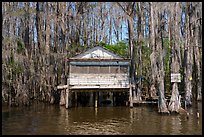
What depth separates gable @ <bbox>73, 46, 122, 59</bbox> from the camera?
25406 mm

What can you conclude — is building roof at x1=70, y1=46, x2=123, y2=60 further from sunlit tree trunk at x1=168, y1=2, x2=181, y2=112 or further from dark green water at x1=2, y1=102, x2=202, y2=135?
dark green water at x1=2, y1=102, x2=202, y2=135

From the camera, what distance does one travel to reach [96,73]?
82.6 feet

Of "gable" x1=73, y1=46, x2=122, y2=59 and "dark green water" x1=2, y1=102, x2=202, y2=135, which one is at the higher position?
"gable" x1=73, y1=46, x2=122, y2=59

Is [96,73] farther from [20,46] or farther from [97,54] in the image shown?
[20,46]

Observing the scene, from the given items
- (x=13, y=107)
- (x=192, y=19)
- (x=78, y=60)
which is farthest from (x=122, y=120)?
(x=192, y=19)

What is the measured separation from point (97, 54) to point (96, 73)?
157 cm

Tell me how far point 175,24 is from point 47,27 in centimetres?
1370

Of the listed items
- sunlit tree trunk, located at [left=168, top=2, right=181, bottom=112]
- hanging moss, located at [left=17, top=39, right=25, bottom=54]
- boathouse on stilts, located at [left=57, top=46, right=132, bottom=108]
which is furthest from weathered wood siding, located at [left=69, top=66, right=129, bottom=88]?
hanging moss, located at [left=17, top=39, right=25, bottom=54]

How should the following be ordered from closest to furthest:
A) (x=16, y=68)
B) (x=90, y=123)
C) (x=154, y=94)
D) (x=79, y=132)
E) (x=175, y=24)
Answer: (x=79, y=132) → (x=90, y=123) → (x=175, y=24) → (x=16, y=68) → (x=154, y=94)

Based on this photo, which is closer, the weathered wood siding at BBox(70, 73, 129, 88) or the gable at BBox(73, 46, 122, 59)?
the weathered wood siding at BBox(70, 73, 129, 88)

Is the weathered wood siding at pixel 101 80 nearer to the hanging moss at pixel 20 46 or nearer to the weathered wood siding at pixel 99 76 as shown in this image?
the weathered wood siding at pixel 99 76

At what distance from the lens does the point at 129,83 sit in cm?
2447

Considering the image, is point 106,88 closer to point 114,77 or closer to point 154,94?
point 114,77

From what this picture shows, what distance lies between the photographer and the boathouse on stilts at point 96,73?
24.3m
